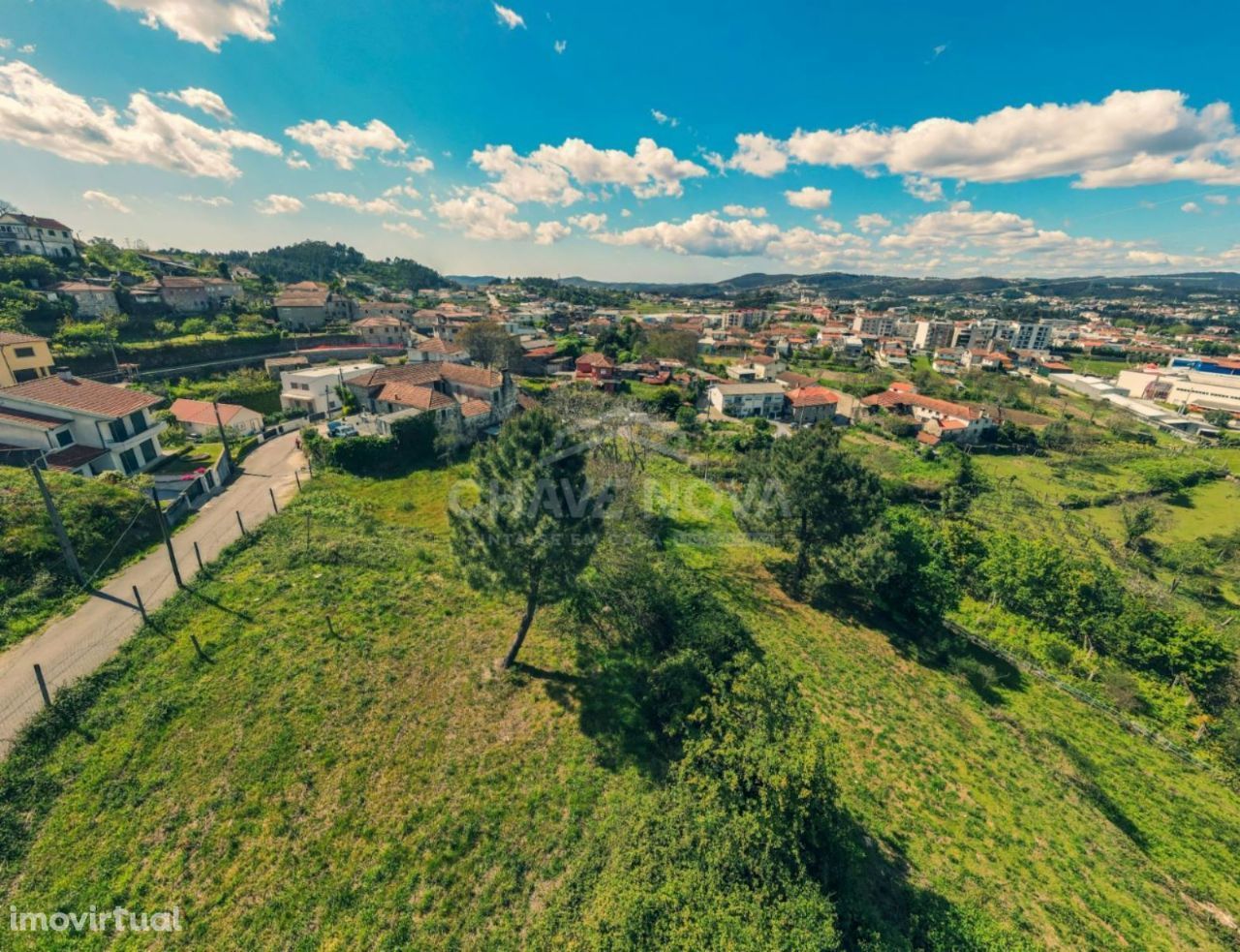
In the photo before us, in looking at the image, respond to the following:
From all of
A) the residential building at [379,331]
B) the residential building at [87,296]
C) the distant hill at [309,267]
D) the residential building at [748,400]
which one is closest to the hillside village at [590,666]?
the residential building at [87,296]

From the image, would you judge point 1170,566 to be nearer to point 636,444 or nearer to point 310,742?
point 636,444

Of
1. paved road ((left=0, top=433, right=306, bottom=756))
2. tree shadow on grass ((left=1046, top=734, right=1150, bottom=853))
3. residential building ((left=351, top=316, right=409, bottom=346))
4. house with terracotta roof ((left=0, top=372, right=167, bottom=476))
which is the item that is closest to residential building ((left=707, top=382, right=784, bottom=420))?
tree shadow on grass ((left=1046, top=734, right=1150, bottom=853))

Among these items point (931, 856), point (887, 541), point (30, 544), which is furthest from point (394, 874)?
point (887, 541)

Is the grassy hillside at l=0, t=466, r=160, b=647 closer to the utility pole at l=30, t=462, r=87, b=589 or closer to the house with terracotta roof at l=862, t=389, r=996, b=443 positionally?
the utility pole at l=30, t=462, r=87, b=589

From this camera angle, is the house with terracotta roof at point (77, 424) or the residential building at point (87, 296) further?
the residential building at point (87, 296)

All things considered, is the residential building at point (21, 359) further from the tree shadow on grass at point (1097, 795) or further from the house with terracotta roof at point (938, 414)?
the house with terracotta roof at point (938, 414)
